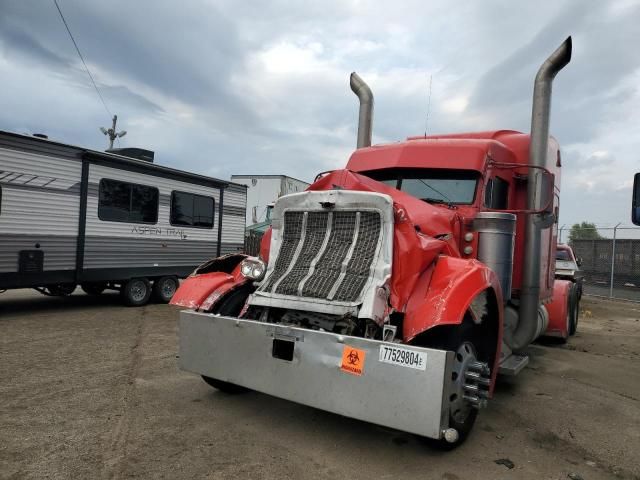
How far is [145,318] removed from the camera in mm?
9102

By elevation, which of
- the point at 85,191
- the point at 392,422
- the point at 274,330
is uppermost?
the point at 85,191

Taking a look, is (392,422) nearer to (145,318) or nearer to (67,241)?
(145,318)

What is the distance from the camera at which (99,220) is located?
31.4 feet

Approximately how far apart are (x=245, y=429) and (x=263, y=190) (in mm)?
20948

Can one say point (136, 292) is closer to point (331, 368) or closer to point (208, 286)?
point (208, 286)

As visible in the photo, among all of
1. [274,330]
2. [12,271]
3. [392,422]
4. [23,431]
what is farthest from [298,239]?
[12,271]

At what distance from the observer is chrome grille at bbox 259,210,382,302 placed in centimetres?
359

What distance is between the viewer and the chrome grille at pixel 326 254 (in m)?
3.59

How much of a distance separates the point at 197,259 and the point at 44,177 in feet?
13.4

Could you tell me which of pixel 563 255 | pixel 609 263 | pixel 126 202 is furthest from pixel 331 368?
pixel 609 263

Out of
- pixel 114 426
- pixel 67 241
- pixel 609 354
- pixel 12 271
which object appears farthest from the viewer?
pixel 67 241

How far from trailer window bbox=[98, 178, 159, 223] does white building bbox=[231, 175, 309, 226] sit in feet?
43.3

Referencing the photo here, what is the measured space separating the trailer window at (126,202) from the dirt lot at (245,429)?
12.5 feet

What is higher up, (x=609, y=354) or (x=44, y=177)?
(x=44, y=177)
